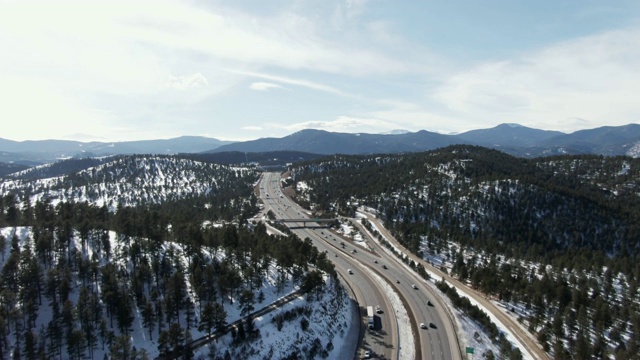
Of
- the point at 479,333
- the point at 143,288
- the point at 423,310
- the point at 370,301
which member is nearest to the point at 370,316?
the point at 370,301

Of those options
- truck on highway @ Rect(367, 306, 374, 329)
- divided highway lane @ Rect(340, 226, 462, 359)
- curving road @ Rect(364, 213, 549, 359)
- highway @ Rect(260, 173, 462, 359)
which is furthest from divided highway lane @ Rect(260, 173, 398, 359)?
curving road @ Rect(364, 213, 549, 359)

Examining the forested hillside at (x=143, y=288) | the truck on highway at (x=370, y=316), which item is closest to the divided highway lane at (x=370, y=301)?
the truck on highway at (x=370, y=316)

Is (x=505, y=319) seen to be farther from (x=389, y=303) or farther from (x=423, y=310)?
(x=389, y=303)

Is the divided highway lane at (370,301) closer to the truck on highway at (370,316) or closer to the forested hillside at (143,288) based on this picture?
the truck on highway at (370,316)

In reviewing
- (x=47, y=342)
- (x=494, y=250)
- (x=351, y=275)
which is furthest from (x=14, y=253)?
(x=494, y=250)

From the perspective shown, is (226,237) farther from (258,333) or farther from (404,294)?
(404,294)

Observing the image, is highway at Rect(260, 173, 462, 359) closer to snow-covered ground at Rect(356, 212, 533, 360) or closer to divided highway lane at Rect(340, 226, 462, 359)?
divided highway lane at Rect(340, 226, 462, 359)
